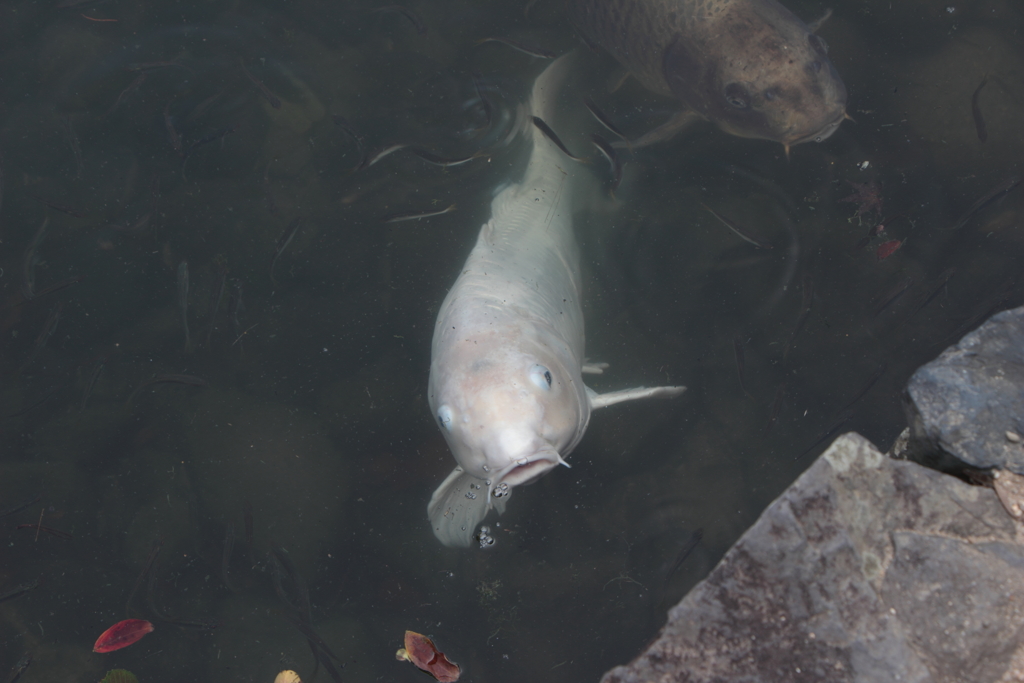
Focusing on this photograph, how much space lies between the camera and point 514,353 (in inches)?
113

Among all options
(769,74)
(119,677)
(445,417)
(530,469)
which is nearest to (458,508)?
(445,417)

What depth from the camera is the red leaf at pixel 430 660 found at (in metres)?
3.79

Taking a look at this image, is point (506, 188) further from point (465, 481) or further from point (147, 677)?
point (147, 677)

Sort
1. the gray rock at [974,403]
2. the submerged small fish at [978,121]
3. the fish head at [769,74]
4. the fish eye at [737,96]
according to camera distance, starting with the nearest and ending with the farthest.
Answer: the gray rock at [974,403]
the fish head at [769,74]
the fish eye at [737,96]
the submerged small fish at [978,121]

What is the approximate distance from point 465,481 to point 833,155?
3919mm

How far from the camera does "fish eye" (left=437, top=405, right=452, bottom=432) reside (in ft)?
9.19

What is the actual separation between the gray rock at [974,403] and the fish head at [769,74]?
6.92 ft

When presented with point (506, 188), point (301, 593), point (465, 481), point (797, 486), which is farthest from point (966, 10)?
point (301, 593)

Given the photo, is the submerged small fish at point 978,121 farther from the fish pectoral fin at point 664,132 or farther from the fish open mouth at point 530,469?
the fish open mouth at point 530,469

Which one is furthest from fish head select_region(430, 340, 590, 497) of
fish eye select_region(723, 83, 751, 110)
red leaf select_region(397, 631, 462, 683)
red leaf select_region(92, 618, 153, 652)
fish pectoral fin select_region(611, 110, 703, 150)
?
red leaf select_region(92, 618, 153, 652)

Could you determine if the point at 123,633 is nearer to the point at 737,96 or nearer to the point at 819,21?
the point at 737,96

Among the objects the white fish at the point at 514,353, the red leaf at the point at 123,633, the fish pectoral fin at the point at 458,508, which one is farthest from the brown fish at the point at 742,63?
the red leaf at the point at 123,633

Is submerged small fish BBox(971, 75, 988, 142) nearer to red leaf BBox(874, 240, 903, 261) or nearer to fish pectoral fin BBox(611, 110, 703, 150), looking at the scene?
red leaf BBox(874, 240, 903, 261)

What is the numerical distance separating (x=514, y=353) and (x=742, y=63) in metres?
2.75
